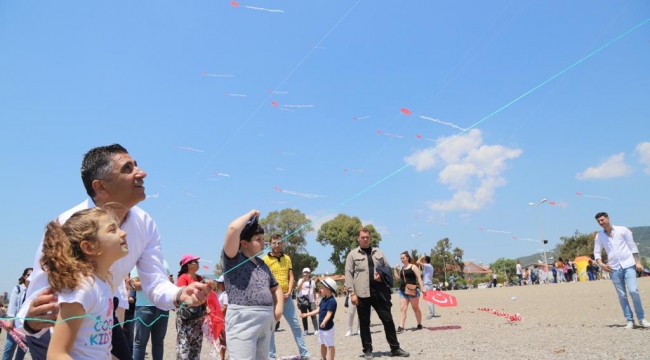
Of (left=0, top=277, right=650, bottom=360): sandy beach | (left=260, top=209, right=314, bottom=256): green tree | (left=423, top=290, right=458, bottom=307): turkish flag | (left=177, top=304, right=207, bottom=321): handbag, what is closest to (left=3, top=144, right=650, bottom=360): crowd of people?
(left=177, top=304, right=207, bottom=321): handbag

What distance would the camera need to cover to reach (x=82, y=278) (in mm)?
2145

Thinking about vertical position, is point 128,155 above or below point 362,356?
above

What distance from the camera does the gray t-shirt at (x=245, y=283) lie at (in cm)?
420

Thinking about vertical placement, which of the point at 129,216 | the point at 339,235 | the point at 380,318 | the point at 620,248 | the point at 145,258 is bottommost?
the point at 380,318

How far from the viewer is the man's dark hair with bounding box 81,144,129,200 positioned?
276cm

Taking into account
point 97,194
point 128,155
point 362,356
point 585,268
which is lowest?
point 362,356

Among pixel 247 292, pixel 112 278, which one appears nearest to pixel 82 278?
pixel 112 278

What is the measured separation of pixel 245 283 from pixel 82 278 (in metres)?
2.21

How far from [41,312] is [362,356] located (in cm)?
593

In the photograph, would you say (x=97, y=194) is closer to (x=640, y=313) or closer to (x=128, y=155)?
(x=128, y=155)

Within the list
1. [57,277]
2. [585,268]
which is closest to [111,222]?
[57,277]

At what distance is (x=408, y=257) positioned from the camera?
11.3m

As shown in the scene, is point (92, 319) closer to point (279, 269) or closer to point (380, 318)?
point (380, 318)

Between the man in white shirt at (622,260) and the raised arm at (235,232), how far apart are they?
7.31 m
